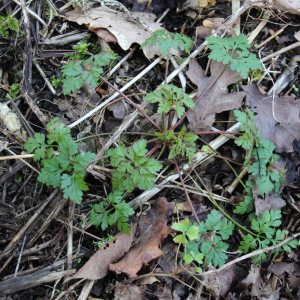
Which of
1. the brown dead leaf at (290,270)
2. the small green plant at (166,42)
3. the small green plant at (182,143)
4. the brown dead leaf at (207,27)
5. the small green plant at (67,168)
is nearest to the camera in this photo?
the small green plant at (67,168)

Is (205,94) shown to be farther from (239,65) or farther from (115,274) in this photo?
(115,274)

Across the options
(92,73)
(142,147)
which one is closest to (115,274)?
(142,147)

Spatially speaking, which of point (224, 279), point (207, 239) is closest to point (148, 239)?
point (207, 239)

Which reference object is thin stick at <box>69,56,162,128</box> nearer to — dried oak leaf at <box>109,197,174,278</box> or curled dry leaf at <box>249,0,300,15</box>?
dried oak leaf at <box>109,197,174,278</box>

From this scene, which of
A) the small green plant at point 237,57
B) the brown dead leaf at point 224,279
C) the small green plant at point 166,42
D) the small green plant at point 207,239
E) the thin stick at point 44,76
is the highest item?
the small green plant at point 237,57

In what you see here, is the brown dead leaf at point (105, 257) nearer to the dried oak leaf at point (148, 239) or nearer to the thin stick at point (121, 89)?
the dried oak leaf at point (148, 239)

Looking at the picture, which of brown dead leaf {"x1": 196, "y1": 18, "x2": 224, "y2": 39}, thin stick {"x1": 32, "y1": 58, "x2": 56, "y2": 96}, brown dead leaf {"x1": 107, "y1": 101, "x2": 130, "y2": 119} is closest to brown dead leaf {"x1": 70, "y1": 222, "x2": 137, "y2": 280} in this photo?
brown dead leaf {"x1": 107, "y1": 101, "x2": 130, "y2": 119}

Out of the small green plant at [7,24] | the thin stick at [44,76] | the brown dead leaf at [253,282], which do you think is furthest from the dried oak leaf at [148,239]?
the small green plant at [7,24]
